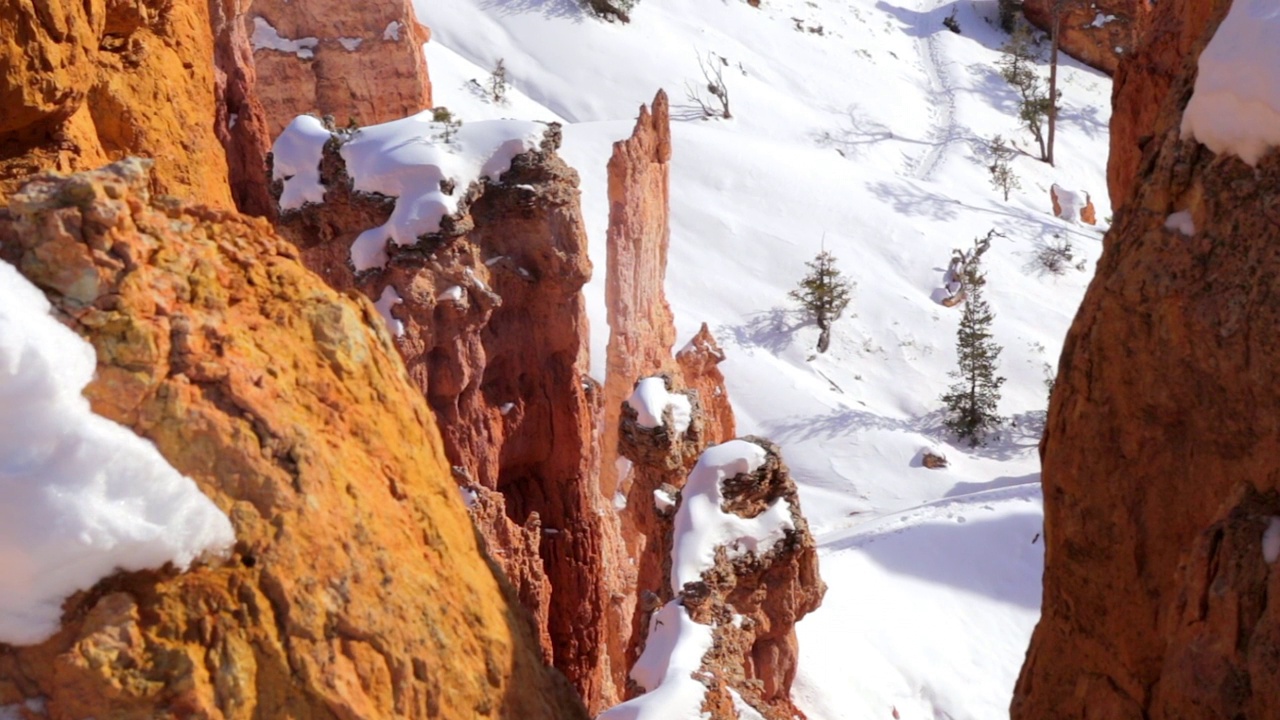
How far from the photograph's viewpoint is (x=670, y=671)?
6488 millimetres

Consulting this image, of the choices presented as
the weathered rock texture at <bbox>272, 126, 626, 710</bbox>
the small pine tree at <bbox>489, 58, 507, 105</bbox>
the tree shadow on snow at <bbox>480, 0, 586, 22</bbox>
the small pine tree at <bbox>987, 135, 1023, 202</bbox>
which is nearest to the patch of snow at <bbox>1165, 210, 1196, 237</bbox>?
the weathered rock texture at <bbox>272, 126, 626, 710</bbox>

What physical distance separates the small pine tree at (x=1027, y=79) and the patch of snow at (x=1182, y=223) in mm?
31065

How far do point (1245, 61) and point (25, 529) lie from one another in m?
4.25

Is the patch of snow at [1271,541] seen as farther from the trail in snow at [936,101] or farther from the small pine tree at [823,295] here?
the trail in snow at [936,101]

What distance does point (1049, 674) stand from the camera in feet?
18.2

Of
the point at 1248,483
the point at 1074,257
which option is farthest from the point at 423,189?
the point at 1074,257

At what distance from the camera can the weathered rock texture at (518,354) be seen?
9.37 meters

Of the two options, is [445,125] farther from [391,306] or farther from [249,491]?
[249,491]

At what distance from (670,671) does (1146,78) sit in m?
4.39

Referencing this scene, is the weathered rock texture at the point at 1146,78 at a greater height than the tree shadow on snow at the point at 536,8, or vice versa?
the weathered rock texture at the point at 1146,78

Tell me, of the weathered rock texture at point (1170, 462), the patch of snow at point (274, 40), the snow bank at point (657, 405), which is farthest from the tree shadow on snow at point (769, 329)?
the weathered rock texture at point (1170, 462)

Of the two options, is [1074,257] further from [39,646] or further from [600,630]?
[39,646]

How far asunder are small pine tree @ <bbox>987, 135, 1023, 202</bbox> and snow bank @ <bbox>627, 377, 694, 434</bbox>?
2282cm

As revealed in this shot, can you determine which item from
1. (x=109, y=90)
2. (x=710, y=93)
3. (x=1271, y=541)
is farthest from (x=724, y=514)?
(x=710, y=93)
